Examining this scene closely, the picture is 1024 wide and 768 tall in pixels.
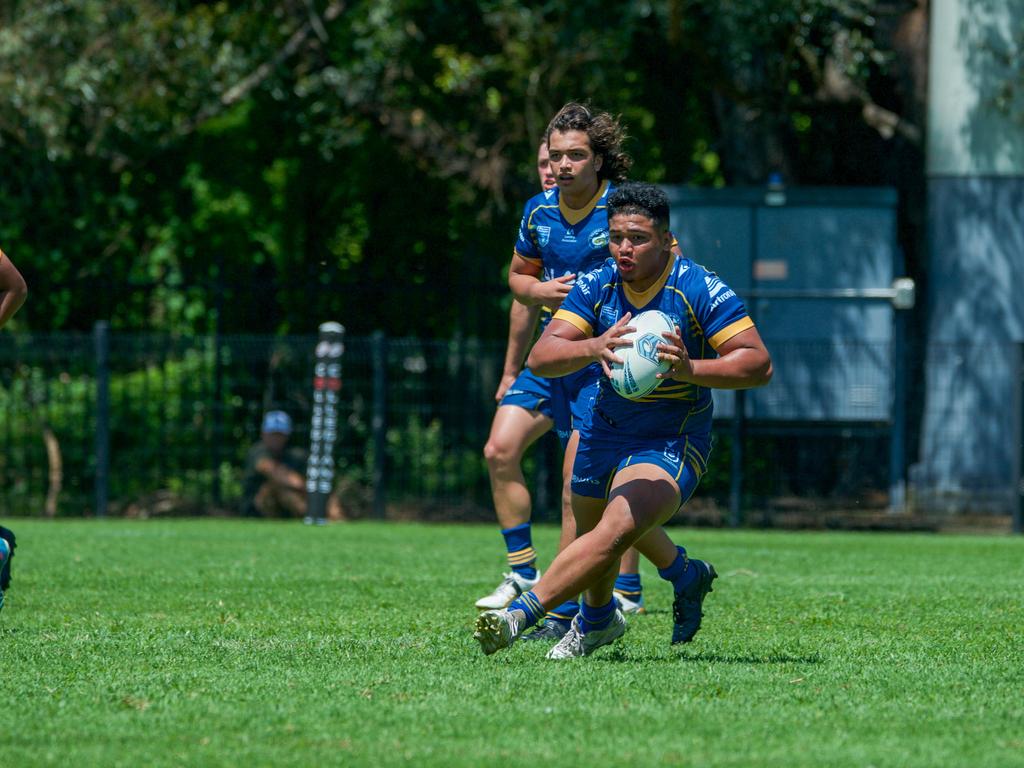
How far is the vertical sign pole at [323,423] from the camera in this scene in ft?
52.9

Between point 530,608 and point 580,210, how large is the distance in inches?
81.7

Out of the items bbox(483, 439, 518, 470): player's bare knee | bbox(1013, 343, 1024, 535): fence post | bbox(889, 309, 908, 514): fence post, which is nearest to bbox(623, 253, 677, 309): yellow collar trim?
bbox(483, 439, 518, 470): player's bare knee

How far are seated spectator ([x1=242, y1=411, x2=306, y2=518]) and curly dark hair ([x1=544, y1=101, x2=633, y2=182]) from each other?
9.61m

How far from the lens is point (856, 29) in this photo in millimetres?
17688

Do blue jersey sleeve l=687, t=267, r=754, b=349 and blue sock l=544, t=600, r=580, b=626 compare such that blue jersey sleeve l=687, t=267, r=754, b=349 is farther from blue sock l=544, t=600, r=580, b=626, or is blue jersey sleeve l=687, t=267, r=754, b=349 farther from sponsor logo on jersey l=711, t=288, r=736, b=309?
blue sock l=544, t=600, r=580, b=626

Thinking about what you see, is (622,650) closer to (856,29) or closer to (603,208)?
(603,208)

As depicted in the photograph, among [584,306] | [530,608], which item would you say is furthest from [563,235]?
[530,608]

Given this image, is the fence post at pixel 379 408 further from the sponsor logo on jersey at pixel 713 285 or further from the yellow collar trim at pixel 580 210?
the sponsor logo on jersey at pixel 713 285

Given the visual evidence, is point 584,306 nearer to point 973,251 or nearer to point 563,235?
point 563,235

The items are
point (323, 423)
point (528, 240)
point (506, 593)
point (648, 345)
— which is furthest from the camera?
point (323, 423)

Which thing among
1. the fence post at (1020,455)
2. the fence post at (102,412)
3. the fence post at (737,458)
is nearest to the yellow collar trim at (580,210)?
the fence post at (737,458)

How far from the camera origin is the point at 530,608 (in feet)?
19.2

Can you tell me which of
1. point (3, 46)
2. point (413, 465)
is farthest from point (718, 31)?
point (3, 46)

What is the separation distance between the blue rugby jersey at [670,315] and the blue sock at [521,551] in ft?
6.65
